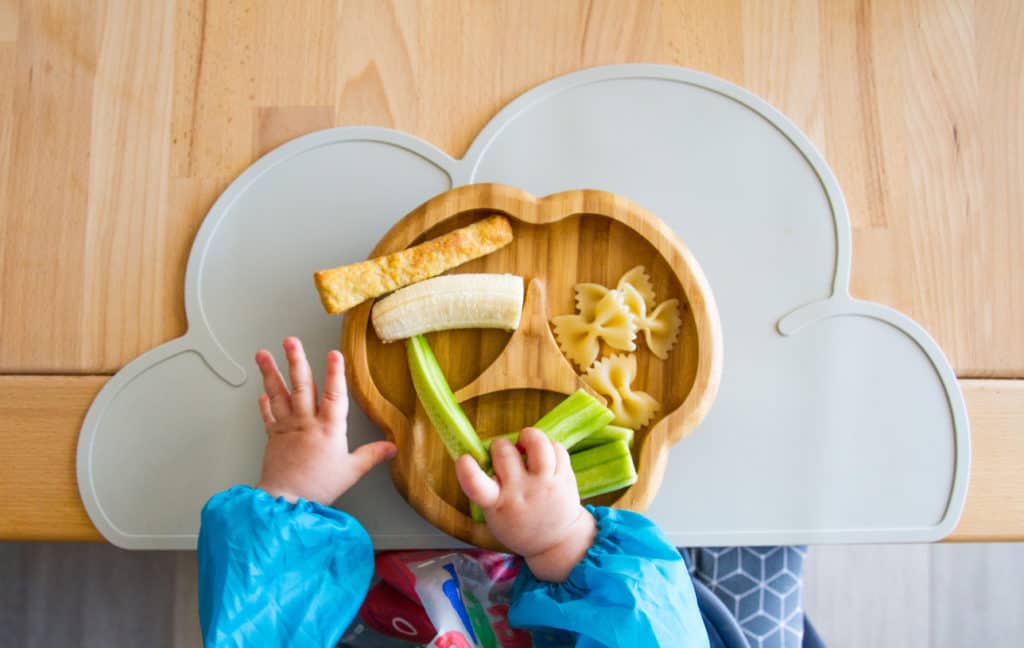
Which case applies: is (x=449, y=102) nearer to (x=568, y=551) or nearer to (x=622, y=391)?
(x=622, y=391)

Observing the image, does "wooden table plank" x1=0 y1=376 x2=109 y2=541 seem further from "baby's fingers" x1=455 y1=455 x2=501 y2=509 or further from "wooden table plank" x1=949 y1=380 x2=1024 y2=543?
"wooden table plank" x1=949 y1=380 x2=1024 y2=543

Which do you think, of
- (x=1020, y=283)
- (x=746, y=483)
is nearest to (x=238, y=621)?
(x=746, y=483)

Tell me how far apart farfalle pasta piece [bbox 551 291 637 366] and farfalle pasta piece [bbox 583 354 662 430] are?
0.04 ft

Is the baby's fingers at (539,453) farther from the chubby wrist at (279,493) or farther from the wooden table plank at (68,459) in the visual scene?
the wooden table plank at (68,459)

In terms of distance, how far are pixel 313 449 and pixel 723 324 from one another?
1.60ft

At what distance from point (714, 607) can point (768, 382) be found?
0.87 feet

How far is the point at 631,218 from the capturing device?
805 millimetres

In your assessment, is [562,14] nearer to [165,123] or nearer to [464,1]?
[464,1]

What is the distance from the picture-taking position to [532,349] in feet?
2.62

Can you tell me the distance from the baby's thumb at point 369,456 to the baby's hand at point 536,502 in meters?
0.12

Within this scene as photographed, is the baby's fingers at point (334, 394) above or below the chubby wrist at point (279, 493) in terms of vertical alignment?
above

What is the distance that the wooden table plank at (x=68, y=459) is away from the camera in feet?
2.81

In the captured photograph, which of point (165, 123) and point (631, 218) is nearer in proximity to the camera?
point (631, 218)

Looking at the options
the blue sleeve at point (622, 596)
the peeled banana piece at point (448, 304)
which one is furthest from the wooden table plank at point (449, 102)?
the blue sleeve at point (622, 596)
